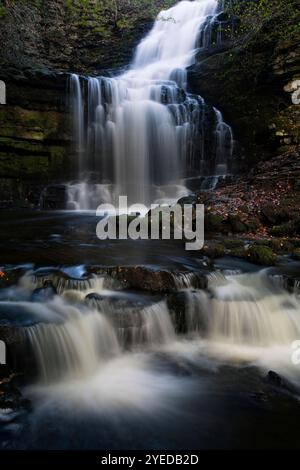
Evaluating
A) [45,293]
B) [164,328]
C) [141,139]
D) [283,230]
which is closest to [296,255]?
[283,230]

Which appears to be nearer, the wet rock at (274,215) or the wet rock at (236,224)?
the wet rock at (236,224)

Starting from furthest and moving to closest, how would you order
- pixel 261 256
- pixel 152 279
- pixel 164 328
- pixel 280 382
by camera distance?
1. pixel 261 256
2. pixel 152 279
3. pixel 164 328
4. pixel 280 382

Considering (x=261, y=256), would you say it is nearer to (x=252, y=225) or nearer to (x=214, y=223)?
(x=252, y=225)

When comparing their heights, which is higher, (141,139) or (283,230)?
(141,139)

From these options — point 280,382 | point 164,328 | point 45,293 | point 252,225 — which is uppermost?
point 252,225

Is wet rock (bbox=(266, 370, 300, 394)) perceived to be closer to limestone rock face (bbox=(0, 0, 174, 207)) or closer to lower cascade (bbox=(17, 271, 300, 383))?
lower cascade (bbox=(17, 271, 300, 383))

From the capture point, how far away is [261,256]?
23.9 feet

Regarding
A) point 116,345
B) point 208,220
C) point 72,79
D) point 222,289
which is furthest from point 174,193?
point 116,345

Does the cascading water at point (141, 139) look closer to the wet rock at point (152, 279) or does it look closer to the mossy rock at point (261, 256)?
the mossy rock at point (261, 256)

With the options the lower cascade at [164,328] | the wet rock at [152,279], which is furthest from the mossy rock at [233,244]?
the wet rock at [152,279]

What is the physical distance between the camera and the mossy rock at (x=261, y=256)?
7.21 metres

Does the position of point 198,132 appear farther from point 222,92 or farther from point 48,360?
point 48,360

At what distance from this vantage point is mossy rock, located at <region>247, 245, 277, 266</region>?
284 inches

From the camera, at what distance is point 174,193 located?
1477 centimetres
